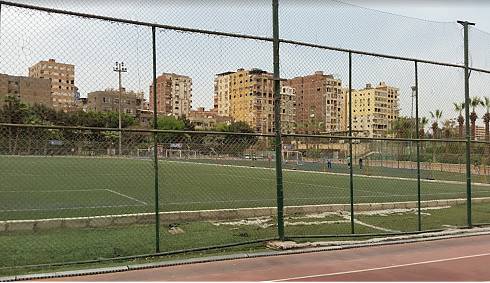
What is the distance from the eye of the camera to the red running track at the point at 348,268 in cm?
677

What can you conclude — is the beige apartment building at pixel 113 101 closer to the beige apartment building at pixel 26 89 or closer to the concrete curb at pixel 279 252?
the beige apartment building at pixel 26 89

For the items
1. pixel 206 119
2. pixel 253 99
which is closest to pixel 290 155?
pixel 253 99

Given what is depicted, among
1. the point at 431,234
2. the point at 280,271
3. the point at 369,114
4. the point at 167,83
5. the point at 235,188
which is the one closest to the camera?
the point at 280,271

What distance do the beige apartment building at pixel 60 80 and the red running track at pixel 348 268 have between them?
8.85 ft

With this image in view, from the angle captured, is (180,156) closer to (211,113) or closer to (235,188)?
(211,113)

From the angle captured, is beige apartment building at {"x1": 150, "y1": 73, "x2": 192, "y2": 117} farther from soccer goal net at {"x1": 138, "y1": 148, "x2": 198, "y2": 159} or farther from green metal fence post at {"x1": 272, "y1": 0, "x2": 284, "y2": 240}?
Result: green metal fence post at {"x1": 272, "y1": 0, "x2": 284, "y2": 240}

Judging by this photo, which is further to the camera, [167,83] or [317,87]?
[317,87]

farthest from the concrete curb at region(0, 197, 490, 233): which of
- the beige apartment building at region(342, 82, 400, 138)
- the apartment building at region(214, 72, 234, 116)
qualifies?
the beige apartment building at region(342, 82, 400, 138)

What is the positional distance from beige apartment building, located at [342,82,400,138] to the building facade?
2.82 metres

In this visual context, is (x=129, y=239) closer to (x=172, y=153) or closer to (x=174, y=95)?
(x=172, y=153)

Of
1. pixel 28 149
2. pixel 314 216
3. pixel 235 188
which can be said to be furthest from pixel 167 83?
pixel 235 188

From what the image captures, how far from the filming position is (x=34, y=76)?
293 inches

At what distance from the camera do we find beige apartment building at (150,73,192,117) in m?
8.52

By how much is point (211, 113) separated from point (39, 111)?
319 centimetres
